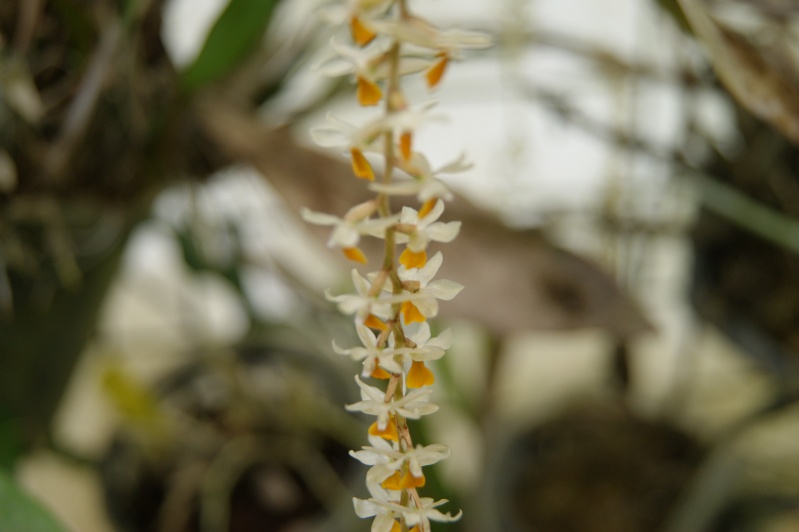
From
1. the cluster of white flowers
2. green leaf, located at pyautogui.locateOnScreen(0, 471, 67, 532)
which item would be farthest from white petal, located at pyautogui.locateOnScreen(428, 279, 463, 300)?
green leaf, located at pyautogui.locateOnScreen(0, 471, 67, 532)

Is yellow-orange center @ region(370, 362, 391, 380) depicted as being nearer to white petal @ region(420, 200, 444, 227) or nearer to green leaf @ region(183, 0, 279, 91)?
white petal @ region(420, 200, 444, 227)

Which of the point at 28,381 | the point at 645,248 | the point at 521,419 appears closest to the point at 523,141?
the point at 645,248

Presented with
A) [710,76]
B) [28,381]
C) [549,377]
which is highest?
[710,76]

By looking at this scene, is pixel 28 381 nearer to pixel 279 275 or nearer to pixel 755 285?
pixel 279 275

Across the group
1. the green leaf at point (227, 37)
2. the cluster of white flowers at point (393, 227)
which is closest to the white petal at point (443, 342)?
the cluster of white flowers at point (393, 227)

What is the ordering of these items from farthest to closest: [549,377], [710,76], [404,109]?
[549,377], [710,76], [404,109]

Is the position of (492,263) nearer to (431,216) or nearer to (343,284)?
(431,216)
